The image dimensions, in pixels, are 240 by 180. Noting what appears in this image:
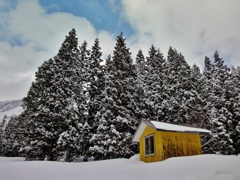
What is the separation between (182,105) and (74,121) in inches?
545

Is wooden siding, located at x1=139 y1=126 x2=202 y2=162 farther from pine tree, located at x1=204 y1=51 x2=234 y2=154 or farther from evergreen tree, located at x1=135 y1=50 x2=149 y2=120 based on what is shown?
pine tree, located at x1=204 y1=51 x2=234 y2=154

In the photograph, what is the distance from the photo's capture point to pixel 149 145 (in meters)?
14.1

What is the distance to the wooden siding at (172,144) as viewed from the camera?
500 inches

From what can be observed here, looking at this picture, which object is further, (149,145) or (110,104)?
(110,104)

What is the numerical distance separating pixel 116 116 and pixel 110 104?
5.04 feet

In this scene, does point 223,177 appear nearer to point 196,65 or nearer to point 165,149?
point 165,149

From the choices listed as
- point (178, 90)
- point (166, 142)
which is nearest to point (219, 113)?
point (178, 90)

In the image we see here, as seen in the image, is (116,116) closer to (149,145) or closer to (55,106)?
(55,106)

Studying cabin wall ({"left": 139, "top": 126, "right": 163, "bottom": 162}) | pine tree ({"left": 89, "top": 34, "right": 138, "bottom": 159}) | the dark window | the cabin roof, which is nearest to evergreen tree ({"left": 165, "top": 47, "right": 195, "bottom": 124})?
pine tree ({"left": 89, "top": 34, "right": 138, "bottom": 159})

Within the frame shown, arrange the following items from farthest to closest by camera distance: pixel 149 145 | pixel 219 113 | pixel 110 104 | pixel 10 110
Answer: pixel 10 110 → pixel 219 113 → pixel 110 104 → pixel 149 145

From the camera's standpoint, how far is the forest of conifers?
62.4ft

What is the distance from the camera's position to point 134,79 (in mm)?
26531

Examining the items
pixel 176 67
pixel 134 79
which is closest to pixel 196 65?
pixel 176 67

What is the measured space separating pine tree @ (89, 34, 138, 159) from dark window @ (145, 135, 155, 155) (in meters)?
4.65
